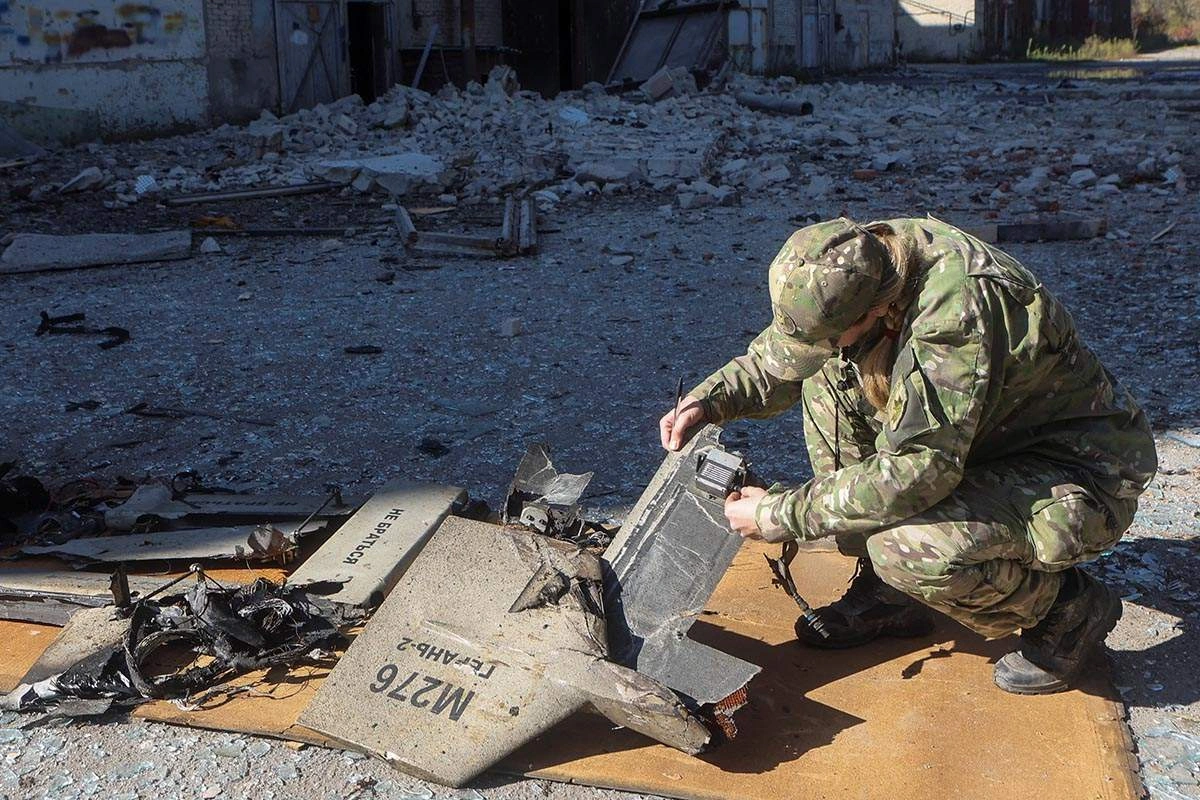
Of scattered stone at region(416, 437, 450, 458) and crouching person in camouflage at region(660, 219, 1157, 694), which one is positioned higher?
crouching person in camouflage at region(660, 219, 1157, 694)

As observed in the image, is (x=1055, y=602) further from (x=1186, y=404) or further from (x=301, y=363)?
(x=301, y=363)

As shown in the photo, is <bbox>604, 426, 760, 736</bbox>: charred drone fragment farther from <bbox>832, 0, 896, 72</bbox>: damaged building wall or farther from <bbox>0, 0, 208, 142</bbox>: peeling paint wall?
<bbox>832, 0, 896, 72</bbox>: damaged building wall

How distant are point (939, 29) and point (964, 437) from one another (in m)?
27.4

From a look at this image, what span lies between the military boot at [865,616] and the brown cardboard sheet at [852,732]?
34 millimetres

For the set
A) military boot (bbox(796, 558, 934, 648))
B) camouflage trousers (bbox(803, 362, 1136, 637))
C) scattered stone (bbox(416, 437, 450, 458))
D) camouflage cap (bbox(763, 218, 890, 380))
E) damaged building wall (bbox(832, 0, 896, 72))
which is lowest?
military boot (bbox(796, 558, 934, 648))

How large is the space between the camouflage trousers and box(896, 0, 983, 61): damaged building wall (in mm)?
26316

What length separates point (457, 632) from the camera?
2646mm

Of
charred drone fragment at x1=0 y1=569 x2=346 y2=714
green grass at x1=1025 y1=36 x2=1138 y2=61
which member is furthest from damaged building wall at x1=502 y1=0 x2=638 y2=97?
charred drone fragment at x1=0 y1=569 x2=346 y2=714

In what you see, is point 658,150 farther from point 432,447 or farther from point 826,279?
point 826,279

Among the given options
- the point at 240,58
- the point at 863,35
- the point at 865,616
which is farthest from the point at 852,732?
the point at 863,35

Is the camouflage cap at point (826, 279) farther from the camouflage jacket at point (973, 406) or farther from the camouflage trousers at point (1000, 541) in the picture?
the camouflage trousers at point (1000, 541)

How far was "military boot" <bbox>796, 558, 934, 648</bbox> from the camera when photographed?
284 centimetres

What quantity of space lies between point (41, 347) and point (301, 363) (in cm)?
144

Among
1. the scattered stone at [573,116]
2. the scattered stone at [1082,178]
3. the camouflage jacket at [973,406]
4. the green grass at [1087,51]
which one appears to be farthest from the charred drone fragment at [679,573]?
the green grass at [1087,51]
